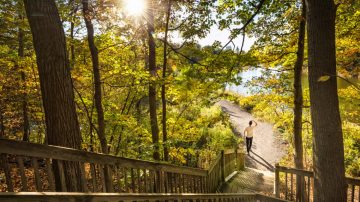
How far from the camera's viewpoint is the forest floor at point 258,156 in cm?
966

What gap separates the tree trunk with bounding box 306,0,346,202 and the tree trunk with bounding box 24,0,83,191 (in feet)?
10.7

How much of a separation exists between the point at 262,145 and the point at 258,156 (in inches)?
85.1

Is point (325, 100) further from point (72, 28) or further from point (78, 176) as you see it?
point (72, 28)

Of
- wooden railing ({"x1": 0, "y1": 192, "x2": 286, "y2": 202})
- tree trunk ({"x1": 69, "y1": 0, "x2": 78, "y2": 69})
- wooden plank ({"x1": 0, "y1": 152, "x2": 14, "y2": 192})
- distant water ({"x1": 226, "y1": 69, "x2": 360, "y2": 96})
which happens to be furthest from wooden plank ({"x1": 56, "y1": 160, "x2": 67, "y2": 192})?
distant water ({"x1": 226, "y1": 69, "x2": 360, "y2": 96})

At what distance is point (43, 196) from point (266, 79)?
27.7 ft

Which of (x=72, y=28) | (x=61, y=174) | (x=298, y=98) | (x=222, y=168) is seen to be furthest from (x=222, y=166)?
(x=72, y=28)

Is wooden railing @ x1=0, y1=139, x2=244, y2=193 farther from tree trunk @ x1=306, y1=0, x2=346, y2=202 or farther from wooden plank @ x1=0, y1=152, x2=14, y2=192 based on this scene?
tree trunk @ x1=306, y1=0, x2=346, y2=202

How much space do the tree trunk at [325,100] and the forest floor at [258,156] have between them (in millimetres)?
5380

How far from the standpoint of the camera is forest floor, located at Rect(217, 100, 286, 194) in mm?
9664

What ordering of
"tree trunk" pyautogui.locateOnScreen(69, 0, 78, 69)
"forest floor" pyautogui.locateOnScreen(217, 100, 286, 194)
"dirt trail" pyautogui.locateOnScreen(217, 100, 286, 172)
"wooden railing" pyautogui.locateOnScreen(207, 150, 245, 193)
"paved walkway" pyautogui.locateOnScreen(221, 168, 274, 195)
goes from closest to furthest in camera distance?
"tree trunk" pyautogui.locateOnScreen(69, 0, 78, 69), "wooden railing" pyautogui.locateOnScreen(207, 150, 245, 193), "paved walkway" pyautogui.locateOnScreen(221, 168, 274, 195), "forest floor" pyautogui.locateOnScreen(217, 100, 286, 194), "dirt trail" pyautogui.locateOnScreen(217, 100, 286, 172)

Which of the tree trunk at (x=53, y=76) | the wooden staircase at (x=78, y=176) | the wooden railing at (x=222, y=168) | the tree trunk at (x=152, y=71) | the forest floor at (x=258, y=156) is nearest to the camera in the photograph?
the wooden staircase at (x=78, y=176)

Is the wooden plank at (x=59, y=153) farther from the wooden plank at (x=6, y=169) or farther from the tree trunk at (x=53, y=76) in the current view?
the tree trunk at (x=53, y=76)

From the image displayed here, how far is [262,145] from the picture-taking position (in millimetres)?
19094

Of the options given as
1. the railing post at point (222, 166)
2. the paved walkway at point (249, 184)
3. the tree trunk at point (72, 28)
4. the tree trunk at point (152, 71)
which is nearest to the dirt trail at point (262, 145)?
the paved walkway at point (249, 184)
